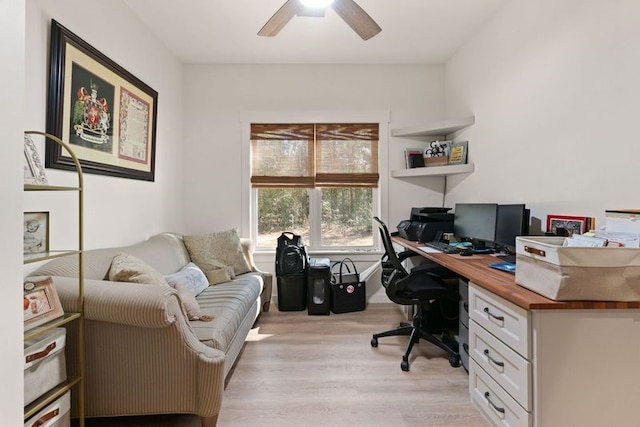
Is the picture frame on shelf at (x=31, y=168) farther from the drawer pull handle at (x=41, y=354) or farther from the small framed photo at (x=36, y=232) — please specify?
the drawer pull handle at (x=41, y=354)

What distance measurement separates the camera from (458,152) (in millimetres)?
3205

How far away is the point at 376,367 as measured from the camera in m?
2.23

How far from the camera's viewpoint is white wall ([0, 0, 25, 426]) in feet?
3.11

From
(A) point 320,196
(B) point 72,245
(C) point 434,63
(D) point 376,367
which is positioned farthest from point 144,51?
(D) point 376,367

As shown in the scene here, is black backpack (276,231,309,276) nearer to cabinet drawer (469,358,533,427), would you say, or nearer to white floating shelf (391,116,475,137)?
white floating shelf (391,116,475,137)

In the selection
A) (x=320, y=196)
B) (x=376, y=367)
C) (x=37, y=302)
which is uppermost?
(x=320, y=196)

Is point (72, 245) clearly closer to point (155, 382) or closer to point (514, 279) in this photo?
point (155, 382)

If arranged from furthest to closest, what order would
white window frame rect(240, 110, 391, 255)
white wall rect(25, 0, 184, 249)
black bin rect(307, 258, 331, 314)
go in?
1. white window frame rect(240, 110, 391, 255)
2. black bin rect(307, 258, 331, 314)
3. white wall rect(25, 0, 184, 249)

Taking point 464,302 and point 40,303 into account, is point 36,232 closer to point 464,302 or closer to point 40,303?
point 40,303

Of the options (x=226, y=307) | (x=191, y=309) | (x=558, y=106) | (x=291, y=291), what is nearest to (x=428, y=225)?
(x=558, y=106)

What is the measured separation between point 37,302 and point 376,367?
194cm

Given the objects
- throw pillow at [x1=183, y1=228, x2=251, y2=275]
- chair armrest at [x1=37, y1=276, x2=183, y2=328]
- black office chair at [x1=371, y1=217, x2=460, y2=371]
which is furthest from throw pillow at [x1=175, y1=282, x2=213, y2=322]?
black office chair at [x1=371, y1=217, x2=460, y2=371]

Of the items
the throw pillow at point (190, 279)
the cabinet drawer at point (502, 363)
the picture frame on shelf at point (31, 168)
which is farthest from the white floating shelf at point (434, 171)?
the picture frame on shelf at point (31, 168)

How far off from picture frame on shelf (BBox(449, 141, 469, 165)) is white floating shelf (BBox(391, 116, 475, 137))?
169 millimetres
